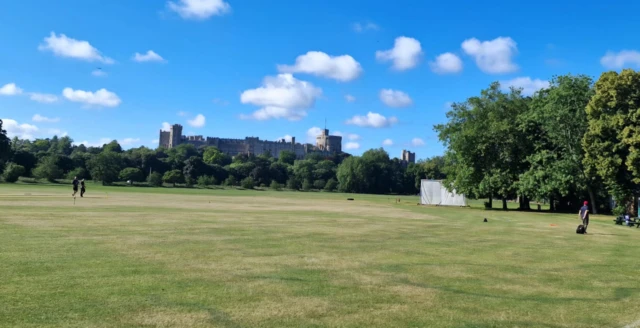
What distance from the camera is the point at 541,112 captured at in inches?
2172

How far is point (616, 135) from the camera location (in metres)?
44.1

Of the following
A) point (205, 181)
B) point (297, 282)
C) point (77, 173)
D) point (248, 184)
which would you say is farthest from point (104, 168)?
point (297, 282)

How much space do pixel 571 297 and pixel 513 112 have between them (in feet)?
194

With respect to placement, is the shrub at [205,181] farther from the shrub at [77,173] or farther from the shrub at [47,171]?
the shrub at [47,171]

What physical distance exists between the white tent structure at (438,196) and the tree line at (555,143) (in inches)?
220

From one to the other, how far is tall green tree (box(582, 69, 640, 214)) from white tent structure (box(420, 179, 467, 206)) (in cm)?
2436

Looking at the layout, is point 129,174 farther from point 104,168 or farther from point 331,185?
point 331,185

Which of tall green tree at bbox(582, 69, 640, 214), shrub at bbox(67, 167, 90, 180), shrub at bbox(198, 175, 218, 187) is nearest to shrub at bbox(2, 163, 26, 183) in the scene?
shrub at bbox(67, 167, 90, 180)

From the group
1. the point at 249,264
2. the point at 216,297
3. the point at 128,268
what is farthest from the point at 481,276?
the point at 128,268

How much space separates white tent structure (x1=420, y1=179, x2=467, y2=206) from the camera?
70.8 m

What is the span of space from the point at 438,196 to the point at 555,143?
2188 cm

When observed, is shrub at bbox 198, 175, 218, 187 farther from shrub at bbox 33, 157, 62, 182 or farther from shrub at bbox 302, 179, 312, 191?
shrub at bbox 33, 157, 62, 182

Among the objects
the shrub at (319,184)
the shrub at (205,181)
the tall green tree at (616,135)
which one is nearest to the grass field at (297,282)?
the tall green tree at (616,135)

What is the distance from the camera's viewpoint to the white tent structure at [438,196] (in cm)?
7075
